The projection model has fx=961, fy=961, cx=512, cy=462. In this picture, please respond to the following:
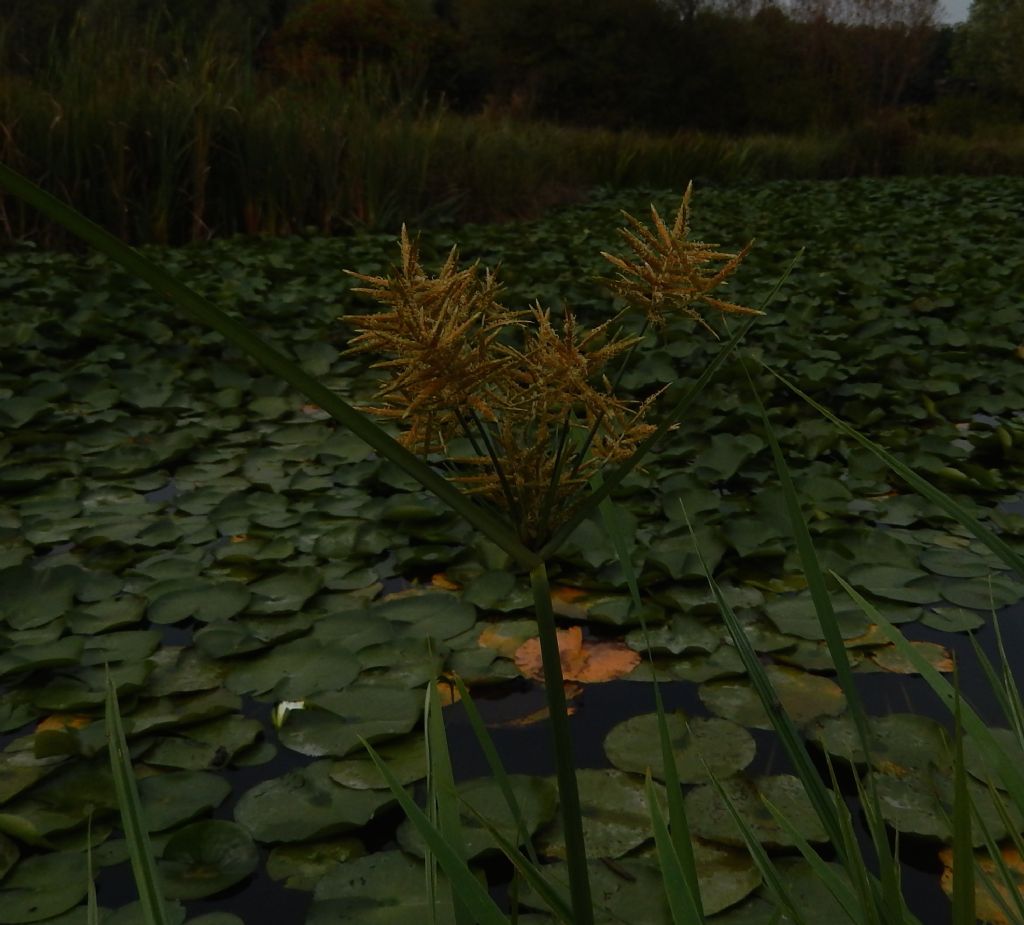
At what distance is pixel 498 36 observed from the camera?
14.7 metres

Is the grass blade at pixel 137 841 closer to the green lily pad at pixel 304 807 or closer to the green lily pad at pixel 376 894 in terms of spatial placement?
the green lily pad at pixel 376 894

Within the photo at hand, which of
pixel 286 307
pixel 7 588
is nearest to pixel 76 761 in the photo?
Answer: pixel 7 588

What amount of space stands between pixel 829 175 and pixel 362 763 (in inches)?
480

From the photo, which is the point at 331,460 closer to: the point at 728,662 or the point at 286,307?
the point at 728,662

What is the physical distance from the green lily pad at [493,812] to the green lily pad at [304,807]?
0.06 metres

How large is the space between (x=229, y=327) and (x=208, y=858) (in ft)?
2.81

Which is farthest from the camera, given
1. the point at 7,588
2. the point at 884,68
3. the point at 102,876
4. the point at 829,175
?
the point at 884,68

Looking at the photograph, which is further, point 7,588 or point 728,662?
point 7,588

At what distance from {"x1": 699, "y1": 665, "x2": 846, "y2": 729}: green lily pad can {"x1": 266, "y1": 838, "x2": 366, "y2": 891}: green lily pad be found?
54cm

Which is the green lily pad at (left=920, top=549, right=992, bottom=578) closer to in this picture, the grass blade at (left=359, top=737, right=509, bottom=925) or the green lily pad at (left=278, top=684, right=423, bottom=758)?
the green lily pad at (left=278, top=684, right=423, bottom=758)

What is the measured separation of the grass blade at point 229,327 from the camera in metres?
0.31

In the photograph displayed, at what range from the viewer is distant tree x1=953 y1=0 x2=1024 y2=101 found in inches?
942

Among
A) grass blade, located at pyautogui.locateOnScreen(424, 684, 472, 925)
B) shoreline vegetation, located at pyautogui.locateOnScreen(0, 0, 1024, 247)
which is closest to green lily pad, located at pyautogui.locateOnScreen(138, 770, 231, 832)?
grass blade, located at pyautogui.locateOnScreen(424, 684, 472, 925)

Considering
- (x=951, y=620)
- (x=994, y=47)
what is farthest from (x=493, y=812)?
(x=994, y=47)
